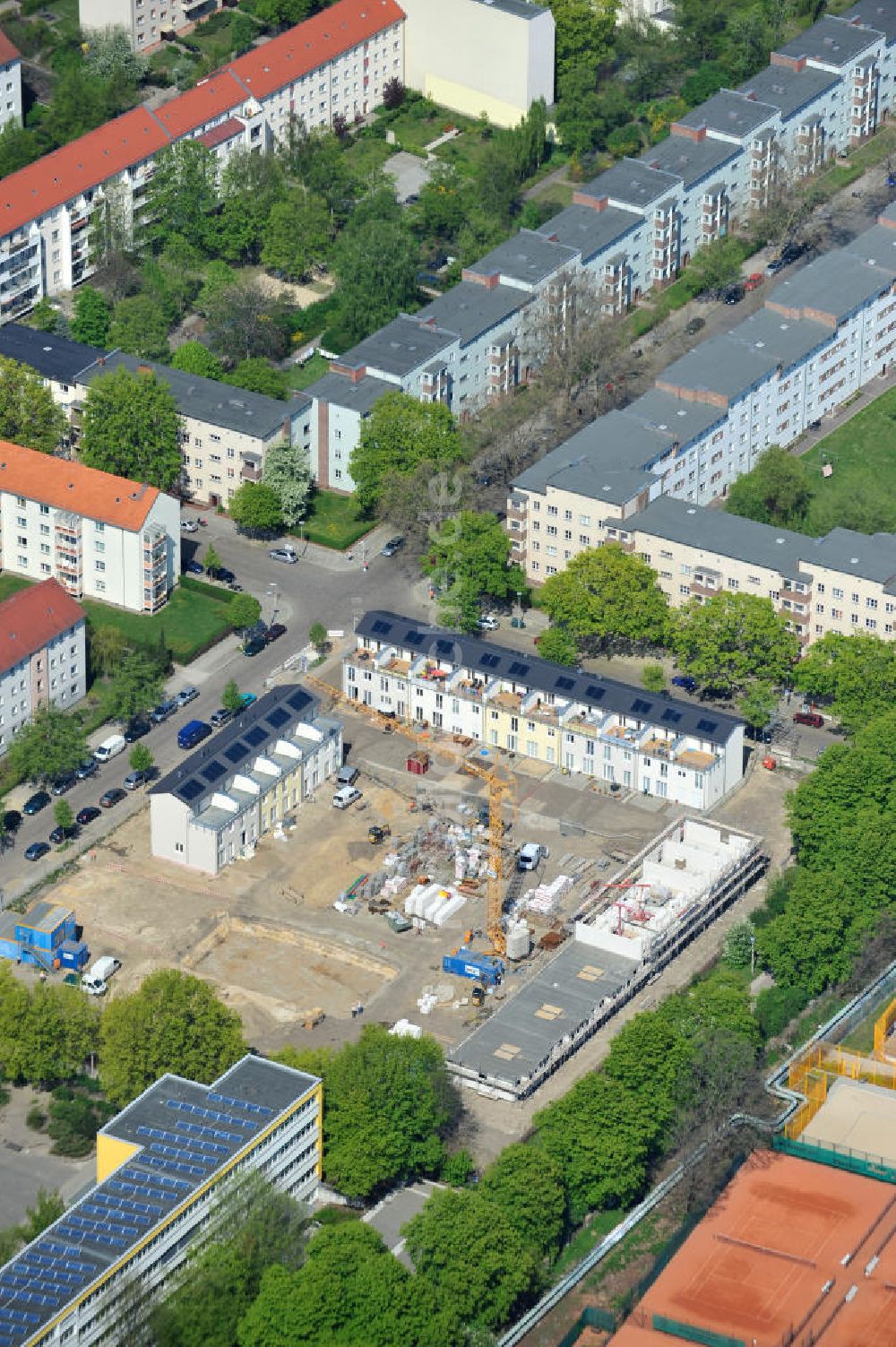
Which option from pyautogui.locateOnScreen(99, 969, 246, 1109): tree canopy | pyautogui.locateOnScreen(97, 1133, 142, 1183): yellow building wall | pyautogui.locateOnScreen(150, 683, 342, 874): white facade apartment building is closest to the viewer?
pyautogui.locateOnScreen(97, 1133, 142, 1183): yellow building wall

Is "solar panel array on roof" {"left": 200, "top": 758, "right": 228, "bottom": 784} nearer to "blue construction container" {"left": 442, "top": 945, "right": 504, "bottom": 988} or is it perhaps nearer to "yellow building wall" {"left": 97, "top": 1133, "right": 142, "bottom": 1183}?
"blue construction container" {"left": 442, "top": 945, "right": 504, "bottom": 988}

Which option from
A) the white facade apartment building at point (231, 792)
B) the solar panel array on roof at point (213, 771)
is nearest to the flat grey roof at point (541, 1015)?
the white facade apartment building at point (231, 792)

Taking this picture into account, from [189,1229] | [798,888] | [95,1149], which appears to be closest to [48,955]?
[95,1149]

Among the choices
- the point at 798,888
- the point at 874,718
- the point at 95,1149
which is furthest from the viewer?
the point at 874,718

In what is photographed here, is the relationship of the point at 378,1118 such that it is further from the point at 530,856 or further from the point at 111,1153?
the point at 530,856

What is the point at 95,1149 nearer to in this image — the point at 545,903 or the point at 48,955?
the point at 48,955

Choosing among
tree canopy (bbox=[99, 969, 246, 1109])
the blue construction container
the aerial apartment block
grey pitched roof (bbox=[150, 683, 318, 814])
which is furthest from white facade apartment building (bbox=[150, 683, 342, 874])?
the aerial apartment block

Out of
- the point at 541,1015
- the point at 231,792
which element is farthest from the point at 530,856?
the point at 231,792

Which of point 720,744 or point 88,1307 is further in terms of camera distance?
point 720,744
